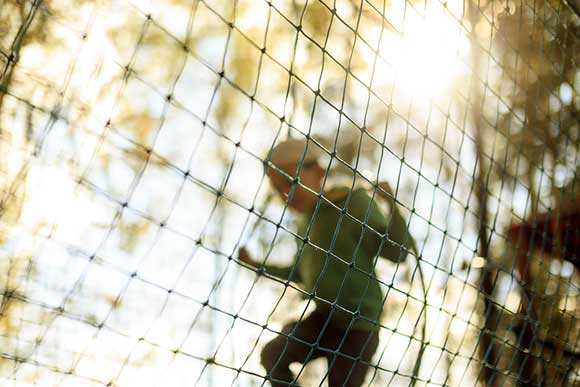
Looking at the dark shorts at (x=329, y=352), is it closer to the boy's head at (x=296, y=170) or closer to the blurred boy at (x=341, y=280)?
the blurred boy at (x=341, y=280)

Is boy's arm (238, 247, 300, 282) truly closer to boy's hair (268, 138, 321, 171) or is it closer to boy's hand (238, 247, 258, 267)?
boy's hand (238, 247, 258, 267)

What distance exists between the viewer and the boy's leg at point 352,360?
1392 mm

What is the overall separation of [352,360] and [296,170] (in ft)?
1.46

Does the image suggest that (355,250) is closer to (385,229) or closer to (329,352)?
(385,229)

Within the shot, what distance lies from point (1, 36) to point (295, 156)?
997mm

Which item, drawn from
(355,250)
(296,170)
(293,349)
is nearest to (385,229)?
(355,250)

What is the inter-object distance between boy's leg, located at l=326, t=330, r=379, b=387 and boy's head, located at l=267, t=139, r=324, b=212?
32cm

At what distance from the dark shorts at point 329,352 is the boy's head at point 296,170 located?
0.27 m

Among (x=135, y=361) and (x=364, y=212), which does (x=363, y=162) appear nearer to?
(x=135, y=361)

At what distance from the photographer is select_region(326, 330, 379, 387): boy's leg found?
54.8 inches

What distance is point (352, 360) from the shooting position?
55.2 inches

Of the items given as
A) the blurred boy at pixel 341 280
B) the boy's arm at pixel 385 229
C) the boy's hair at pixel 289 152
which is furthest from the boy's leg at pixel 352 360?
the boy's hair at pixel 289 152

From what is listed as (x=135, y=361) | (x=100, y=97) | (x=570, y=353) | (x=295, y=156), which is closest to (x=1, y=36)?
(x=100, y=97)

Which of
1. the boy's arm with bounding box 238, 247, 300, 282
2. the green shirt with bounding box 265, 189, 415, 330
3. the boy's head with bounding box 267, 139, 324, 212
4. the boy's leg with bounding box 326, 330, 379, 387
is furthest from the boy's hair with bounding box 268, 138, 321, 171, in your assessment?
the boy's leg with bounding box 326, 330, 379, 387
